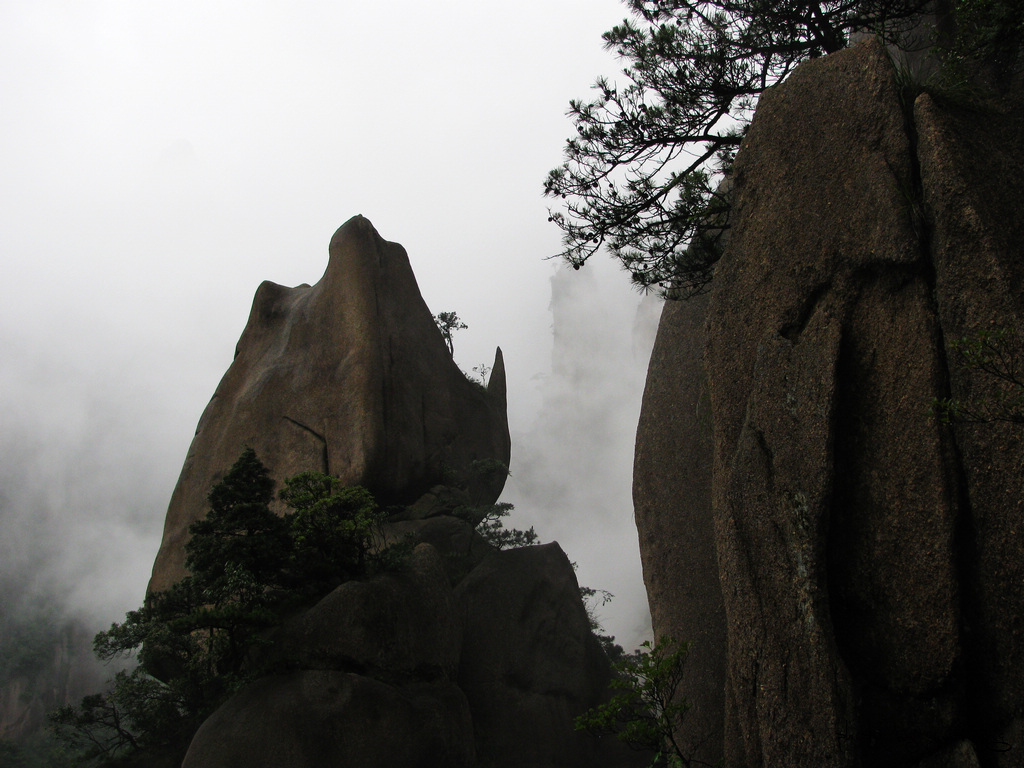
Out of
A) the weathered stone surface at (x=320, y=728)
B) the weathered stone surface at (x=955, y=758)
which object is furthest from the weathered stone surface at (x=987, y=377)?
the weathered stone surface at (x=320, y=728)

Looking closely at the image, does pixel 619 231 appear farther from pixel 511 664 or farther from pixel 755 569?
pixel 511 664

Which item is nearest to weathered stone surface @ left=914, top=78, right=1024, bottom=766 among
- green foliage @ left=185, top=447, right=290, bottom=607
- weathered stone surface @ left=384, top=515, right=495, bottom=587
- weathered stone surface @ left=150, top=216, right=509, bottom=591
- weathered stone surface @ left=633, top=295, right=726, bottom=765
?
weathered stone surface @ left=633, top=295, right=726, bottom=765

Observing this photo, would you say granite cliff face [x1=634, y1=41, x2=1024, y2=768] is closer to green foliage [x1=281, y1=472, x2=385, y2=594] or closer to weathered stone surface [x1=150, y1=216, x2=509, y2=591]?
green foliage [x1=281, y1=472, x2=385, y2=594]

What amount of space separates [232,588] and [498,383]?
489 inches

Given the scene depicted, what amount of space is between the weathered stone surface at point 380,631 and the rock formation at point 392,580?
2 cm

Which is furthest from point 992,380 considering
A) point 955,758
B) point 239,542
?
point 239,542

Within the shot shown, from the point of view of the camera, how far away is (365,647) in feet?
40.6

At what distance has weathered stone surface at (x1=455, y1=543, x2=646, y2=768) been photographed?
15.8 meters

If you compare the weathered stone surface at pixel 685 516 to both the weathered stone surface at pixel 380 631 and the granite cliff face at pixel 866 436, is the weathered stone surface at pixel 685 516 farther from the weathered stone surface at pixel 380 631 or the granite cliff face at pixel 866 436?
the weathered stone surface at pixel 380 631

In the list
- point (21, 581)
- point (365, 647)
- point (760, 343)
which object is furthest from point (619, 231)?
point (21, 581)

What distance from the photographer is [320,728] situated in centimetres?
1124

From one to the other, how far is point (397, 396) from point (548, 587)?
591 cm

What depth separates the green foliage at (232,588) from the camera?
11.7 m

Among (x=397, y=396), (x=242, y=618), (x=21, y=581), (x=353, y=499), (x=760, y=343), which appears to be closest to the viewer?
(x=760, y=343)
